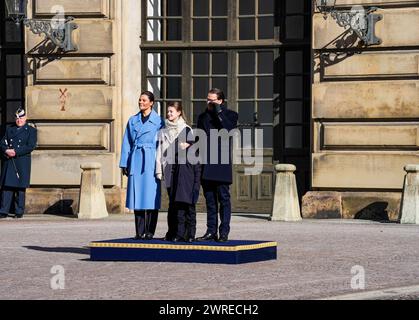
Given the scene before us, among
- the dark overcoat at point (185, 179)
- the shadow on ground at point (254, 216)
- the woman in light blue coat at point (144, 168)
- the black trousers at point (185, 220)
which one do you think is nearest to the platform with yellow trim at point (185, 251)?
the black trousers at point (185, 220)

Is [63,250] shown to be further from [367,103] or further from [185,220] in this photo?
[367,103]

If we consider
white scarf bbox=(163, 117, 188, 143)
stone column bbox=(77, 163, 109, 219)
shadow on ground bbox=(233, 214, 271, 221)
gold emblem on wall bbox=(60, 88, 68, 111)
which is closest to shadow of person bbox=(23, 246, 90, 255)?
white scarf bbox=(163, 117, 188, 143)

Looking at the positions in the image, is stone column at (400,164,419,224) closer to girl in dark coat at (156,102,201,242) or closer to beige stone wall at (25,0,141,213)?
beige stone wall at (25,0,141,213)

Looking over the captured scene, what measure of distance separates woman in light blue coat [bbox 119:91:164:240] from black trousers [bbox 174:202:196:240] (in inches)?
20.6

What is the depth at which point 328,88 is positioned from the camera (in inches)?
830

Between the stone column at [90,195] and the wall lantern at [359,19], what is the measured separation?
4627 millimetres

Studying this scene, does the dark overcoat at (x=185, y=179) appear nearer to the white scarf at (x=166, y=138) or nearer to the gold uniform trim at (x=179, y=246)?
the white scarf at (x=166, y=138)

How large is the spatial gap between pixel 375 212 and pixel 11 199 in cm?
616

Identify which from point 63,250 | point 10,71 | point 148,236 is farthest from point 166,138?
point 10,71

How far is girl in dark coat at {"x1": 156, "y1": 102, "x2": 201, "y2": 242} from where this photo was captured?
14312 mm

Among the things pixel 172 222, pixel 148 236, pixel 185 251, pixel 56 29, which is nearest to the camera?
pixel 185 251

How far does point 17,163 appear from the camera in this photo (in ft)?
71.9
